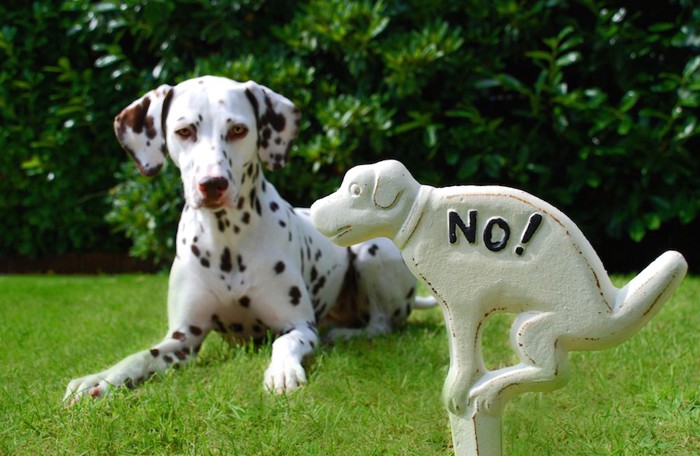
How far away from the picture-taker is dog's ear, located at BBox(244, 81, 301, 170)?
11.1ft

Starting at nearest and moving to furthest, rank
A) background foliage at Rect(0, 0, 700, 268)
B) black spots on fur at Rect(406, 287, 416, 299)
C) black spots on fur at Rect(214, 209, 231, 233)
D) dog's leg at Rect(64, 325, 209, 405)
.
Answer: dog's leg at Rect(64, 325, 209, 405), black spots on fur at Rect(214, 209, 231, 233), black spots on fur at Rect(406, 287, 416, 299), background foliage at Rect(0, 0, 700, 268)

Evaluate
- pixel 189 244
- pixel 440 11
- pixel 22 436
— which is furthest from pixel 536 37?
pixel 22 436

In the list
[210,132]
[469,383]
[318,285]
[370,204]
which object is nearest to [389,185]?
[370,204]

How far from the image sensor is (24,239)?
294 inches

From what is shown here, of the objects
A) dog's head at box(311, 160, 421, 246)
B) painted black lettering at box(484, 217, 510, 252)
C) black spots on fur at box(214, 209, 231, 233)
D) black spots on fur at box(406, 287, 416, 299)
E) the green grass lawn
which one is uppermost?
dog's head at box(311, 160, 421, 246)

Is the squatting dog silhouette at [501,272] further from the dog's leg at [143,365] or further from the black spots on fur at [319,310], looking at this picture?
the black spots on fur at [319,310]

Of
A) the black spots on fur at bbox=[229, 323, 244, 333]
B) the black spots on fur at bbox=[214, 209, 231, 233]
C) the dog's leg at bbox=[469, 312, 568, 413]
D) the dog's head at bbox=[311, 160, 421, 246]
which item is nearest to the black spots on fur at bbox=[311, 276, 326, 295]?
the black spots on fur at bbox=[229, 323, 244, 333]

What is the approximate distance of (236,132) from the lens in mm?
3164

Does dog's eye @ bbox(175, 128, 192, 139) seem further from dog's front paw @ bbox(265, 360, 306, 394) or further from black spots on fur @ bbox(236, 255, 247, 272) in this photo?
dog's front paw @ bbox(265, 360, 306, 394)

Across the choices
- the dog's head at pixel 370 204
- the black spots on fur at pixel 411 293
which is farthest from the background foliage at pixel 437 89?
the dog's head at pixel 370 204

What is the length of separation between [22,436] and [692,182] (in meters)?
5.28

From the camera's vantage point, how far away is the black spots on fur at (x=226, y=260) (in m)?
3.29

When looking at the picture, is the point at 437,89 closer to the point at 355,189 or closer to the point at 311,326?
the point at 311,326

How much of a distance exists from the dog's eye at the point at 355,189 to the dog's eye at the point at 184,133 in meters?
1.49
